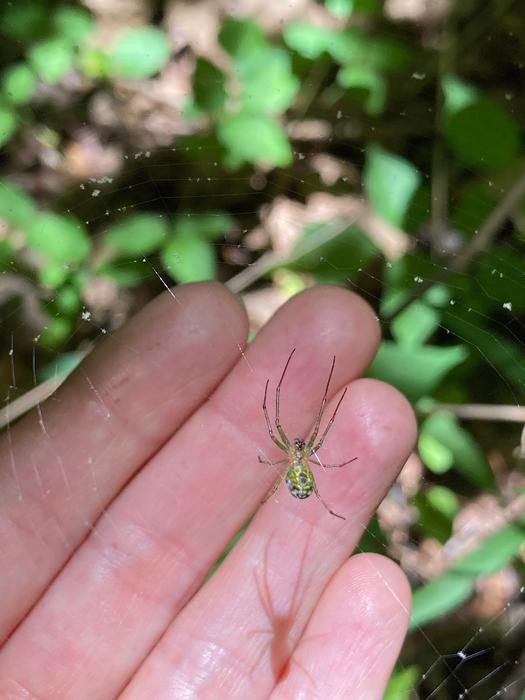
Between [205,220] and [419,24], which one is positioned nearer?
[205,220]

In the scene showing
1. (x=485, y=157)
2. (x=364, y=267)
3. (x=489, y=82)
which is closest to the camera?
(x=485, y=157)

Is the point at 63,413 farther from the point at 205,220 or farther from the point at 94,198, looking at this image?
the point at 94,198

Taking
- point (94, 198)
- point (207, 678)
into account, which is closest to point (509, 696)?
point (207, 678)

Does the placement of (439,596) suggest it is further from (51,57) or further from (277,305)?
(51,57)

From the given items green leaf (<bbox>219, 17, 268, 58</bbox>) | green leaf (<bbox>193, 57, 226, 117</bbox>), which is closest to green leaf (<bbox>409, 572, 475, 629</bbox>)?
green leaf (<bbox>193, 57, 226, 117</bbox>)

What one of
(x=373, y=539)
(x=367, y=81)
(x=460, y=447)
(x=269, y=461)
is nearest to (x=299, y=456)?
(x=269, y=461)

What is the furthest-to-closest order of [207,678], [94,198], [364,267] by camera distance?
[94,198], [364,267], [207,678]

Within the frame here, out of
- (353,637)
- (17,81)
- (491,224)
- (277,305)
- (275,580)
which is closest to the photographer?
(353,637)
